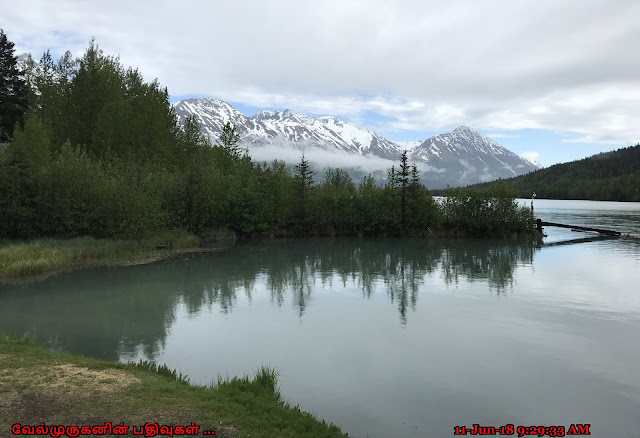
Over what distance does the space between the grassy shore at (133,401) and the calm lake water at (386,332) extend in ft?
5.81

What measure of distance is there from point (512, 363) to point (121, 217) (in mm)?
35739

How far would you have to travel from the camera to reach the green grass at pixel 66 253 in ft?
99.6

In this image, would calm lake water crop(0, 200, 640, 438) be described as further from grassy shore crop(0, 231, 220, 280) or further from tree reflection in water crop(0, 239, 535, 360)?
grassy shore crop(0, 231, 220, 280)

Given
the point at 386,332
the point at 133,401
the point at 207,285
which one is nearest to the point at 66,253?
the point at 207,285

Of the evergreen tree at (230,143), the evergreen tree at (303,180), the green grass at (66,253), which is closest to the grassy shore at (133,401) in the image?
the green grass at (66,253)

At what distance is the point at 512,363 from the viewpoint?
1530cm

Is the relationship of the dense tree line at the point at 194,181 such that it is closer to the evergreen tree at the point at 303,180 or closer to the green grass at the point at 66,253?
the evergreen tree at the point at 303,180

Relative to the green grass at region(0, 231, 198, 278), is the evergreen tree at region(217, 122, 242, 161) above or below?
above

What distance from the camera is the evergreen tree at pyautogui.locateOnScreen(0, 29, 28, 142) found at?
50.7m

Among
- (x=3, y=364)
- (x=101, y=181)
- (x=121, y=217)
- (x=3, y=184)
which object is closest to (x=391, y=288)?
(x=3, y=364)

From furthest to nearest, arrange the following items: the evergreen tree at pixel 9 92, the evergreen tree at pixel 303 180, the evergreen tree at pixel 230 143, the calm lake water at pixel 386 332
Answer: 1. the evergreen tree at pixel 230 143
2. the evergreen tree at pixel 303 180
3. the evergreen tree at pixel 9 92
4. the calm lake water at pixel 386 332

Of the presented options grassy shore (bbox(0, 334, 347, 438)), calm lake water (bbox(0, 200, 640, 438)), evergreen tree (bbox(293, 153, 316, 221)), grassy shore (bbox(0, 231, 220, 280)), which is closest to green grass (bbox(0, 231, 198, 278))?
grassy shore (bbox(0, 231, 220, 280))

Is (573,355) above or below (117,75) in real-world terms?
below

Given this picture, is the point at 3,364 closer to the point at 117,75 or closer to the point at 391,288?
the point at 391,288
